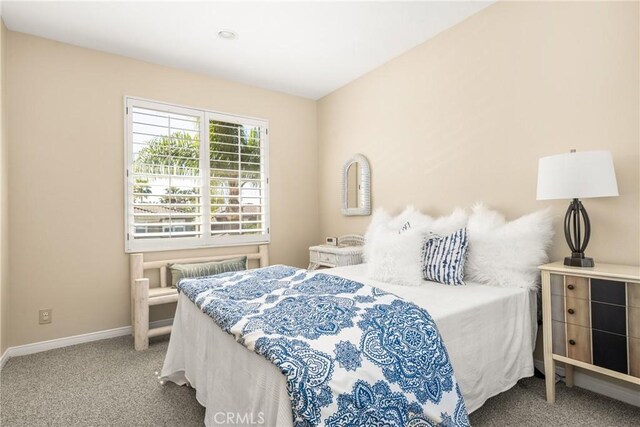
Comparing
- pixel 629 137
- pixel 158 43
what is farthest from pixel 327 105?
pixel 629 137

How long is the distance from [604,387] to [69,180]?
4.38 m

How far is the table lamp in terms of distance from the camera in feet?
6.14

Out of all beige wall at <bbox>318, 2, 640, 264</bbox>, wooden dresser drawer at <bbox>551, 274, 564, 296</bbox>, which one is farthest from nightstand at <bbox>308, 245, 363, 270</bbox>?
wooden dresser drawer at <bbox>551, 274, 564, 296</bbox>

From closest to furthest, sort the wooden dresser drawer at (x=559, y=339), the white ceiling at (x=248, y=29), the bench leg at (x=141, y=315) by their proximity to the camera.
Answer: the wooden dresser drawer at (x=559, y=339) < the white ceiling at (x=248, y=29) < the bench leg at (x=141, y=315)

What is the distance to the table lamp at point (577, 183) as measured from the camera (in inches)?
73.6

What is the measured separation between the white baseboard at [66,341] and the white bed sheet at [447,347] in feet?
4.44

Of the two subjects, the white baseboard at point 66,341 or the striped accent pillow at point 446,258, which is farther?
the white baseboard at point 66,341

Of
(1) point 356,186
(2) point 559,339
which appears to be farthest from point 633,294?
(1) point 356,186

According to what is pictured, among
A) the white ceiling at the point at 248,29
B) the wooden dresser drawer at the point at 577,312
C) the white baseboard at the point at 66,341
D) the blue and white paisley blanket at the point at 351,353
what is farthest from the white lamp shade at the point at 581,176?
the white baseboard at the point at 66,341

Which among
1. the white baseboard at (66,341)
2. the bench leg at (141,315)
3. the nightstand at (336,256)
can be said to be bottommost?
the white baseboard at (66,341)

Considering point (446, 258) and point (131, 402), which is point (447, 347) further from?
point (131, 402)

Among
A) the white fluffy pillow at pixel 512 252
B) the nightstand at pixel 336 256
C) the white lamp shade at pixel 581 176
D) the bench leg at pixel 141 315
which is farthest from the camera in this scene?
the nightstand at pixel 336 256

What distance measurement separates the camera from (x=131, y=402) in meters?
2.12

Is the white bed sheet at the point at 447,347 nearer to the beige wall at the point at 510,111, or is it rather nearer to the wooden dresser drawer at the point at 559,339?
the wooden dresser drawer at the point at 559,339
